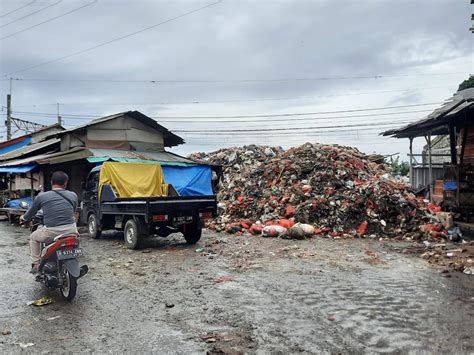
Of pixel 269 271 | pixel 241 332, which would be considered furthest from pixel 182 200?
pixel 241 332

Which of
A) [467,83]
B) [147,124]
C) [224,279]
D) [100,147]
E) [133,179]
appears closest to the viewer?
[224,279]

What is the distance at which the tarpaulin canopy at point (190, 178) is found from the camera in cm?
1762

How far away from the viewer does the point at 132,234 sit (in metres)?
10.2

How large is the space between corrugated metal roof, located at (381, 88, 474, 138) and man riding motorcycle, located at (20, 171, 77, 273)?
9501 mm

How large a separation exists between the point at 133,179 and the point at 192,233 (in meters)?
2.82

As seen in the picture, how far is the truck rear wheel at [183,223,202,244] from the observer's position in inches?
428

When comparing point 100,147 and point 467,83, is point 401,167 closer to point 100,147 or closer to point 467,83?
point 467,83

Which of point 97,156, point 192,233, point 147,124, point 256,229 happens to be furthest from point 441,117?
point 147,124

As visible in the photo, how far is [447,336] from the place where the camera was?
14.3 ft

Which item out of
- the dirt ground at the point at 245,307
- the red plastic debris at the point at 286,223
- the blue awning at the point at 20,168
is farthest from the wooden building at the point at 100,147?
the dirt ground at the point at 245,307

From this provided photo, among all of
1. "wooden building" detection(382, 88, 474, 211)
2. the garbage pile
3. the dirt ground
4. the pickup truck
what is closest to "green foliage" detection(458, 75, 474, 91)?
the garbage pile

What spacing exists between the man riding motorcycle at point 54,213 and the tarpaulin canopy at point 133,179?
18.4ft

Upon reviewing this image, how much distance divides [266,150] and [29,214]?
21431mm

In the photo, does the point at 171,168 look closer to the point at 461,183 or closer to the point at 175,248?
the point at 175,248
